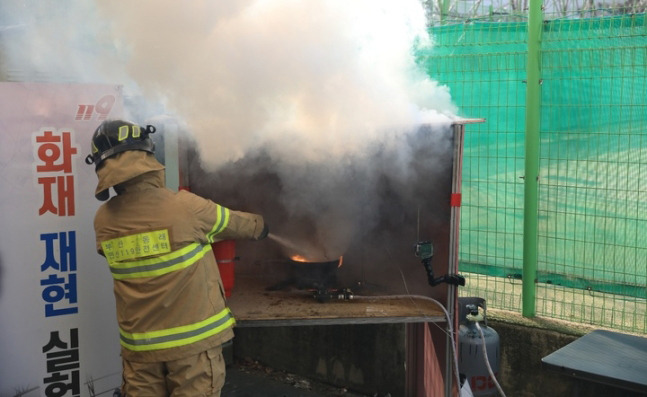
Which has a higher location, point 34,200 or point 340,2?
point 340,2

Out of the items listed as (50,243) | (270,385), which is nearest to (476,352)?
(270,385)

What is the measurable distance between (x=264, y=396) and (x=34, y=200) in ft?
8.68

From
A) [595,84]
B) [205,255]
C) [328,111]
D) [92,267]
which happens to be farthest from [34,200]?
[595,84]

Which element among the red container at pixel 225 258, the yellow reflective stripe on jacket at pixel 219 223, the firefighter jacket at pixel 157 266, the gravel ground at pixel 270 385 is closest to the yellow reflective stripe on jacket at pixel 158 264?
the firefighter jacket at pixel 157 266

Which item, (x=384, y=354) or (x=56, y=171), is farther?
(x=384, y=354)

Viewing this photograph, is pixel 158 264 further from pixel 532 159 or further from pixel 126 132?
pixel 532 159

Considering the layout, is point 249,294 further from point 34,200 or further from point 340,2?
point 340,2

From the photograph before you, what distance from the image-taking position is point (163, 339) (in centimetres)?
329

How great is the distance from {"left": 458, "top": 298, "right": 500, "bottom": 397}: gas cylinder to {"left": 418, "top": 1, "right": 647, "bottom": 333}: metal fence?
74cm

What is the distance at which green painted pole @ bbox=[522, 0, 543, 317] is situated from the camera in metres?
5.05

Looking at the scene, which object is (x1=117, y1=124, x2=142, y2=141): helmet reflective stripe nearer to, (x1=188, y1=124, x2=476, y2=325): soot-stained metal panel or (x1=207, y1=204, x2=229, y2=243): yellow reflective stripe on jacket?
(x1=207, y1=204, x2=229, y2=243): yellow reflective stripe on jacket

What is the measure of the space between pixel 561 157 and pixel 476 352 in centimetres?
178

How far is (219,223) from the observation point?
138 inches

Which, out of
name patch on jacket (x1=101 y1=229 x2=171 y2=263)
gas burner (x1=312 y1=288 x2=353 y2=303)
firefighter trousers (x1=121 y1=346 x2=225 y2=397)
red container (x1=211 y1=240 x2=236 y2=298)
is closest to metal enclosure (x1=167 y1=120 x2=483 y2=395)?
gas burner (x1=312 y1=288 x2=353 y2=303)
